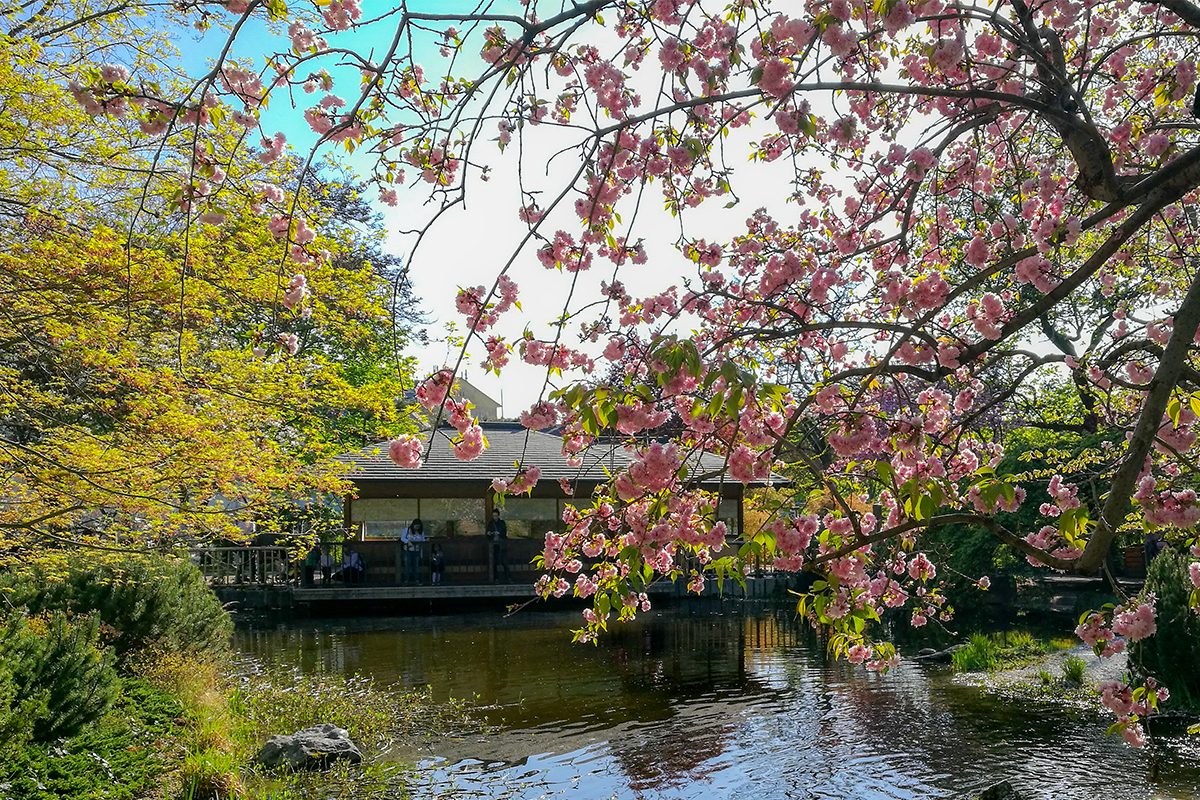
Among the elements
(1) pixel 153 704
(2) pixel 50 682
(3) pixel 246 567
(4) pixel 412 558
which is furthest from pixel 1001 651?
(3) pixel 246 567

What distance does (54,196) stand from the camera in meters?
6.45

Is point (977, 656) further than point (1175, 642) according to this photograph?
Yes

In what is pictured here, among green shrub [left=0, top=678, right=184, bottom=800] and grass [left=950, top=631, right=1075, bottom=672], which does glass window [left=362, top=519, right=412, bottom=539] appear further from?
green shrub [left=0, top=678, right=184, bottom=800]

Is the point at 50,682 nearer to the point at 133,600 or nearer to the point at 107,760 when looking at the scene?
the point at 107,760

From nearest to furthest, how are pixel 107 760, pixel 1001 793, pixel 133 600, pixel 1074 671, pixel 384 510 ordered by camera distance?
pixel 107 760 < pixel 1001 793 < pixel 133 600 < pixel 1074 671 < pixel 384 510

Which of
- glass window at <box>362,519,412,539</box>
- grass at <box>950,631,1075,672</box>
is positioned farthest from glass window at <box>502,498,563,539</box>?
grass at <box>950,631,1075,672</box>

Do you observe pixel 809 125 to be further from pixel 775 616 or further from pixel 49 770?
pixel 775 616

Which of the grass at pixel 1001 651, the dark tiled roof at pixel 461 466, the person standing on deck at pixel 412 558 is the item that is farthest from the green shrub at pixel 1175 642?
the person standing on deck at pixel 412 558

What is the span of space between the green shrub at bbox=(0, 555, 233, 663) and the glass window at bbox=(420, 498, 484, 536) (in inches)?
431

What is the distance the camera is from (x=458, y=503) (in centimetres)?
2177

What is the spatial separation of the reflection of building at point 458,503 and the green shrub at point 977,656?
8.05m

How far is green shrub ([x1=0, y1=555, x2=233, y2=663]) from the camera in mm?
8334

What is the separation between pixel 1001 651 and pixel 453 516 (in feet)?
42.8

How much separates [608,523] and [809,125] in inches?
68.9
